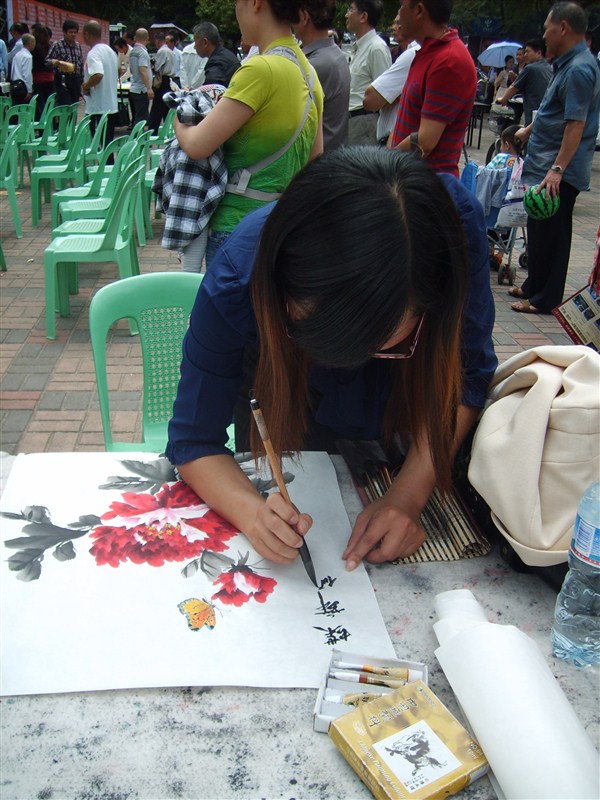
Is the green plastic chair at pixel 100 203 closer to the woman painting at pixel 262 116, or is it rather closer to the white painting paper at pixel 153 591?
the woman painting at pixel 262 116

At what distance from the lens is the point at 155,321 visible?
1919mm

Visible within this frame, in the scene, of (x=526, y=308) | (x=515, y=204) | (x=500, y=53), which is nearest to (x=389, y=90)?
(x=515, y=204)

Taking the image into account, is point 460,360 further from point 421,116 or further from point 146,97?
point 146,97

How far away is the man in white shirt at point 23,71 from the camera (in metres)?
9.01

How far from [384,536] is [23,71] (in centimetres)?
975

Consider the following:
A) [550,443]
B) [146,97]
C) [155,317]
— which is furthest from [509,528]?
[146,97]

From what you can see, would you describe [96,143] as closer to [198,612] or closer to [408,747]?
[198,612]

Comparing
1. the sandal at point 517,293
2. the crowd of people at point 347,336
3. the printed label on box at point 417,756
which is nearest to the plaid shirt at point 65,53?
the sandal at point 517,293

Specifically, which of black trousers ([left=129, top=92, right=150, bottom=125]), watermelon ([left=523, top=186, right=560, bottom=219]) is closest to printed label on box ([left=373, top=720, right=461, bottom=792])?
watermelon ([left=523, top=186, right=560, bottom=219])

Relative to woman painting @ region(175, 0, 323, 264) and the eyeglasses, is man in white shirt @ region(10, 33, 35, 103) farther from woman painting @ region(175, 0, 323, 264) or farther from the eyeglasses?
the eyeglasses

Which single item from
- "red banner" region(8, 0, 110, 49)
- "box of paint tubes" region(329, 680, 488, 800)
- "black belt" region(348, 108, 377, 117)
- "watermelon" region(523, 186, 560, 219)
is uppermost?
"red banner" region(8, 0, 110, 49)

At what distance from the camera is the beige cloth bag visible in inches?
39.9

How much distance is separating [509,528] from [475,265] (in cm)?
45

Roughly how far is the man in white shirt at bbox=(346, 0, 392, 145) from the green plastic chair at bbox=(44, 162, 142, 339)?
1.74 meters
